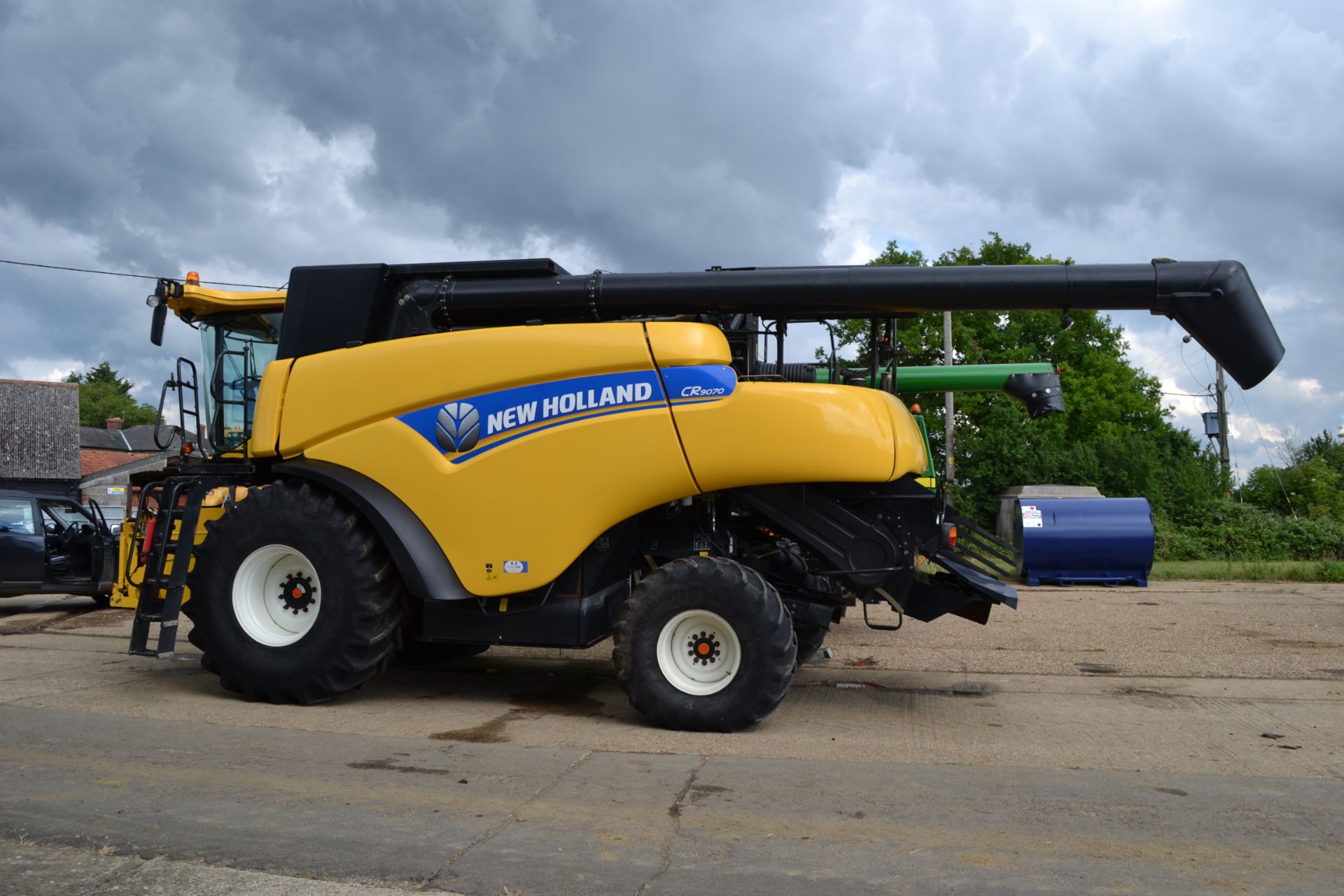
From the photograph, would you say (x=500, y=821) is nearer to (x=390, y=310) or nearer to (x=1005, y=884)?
(x=1005, y=884)

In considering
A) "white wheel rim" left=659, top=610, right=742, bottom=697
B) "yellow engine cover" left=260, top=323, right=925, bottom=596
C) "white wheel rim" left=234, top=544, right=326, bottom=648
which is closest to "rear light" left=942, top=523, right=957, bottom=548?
"yellow engine cover" left=260, top=323, right=925, bottom=596

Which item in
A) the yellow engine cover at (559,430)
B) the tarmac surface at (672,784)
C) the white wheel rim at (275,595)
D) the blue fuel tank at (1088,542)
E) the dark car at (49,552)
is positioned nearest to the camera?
the tarmac surface at (672,784)

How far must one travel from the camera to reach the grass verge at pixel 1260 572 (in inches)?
734

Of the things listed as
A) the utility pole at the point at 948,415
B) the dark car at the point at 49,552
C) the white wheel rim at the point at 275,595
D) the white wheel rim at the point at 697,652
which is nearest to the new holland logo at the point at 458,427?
the white wheel rim at the point at 275,595

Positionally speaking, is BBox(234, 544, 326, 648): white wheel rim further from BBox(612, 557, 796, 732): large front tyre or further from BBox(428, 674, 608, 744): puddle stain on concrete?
BBox(612, 557, 796, 732): large front tyre

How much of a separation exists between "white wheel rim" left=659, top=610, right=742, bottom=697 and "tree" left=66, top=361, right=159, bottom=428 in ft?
300

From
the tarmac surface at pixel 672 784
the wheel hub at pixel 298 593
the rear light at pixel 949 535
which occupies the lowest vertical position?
the tarmac surface at pixel 672 784

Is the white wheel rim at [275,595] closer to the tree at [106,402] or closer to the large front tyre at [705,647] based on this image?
the large front tyre at [705,647]

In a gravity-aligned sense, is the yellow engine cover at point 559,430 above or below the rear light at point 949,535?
above

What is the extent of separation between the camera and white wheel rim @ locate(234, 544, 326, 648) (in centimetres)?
735

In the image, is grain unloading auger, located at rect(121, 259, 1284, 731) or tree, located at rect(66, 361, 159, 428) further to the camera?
tree, located at rect(66, 361, 159, 428)

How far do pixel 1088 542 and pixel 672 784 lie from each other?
13623 millimetres

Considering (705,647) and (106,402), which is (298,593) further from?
(106,402)

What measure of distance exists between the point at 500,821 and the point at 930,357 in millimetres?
33458
